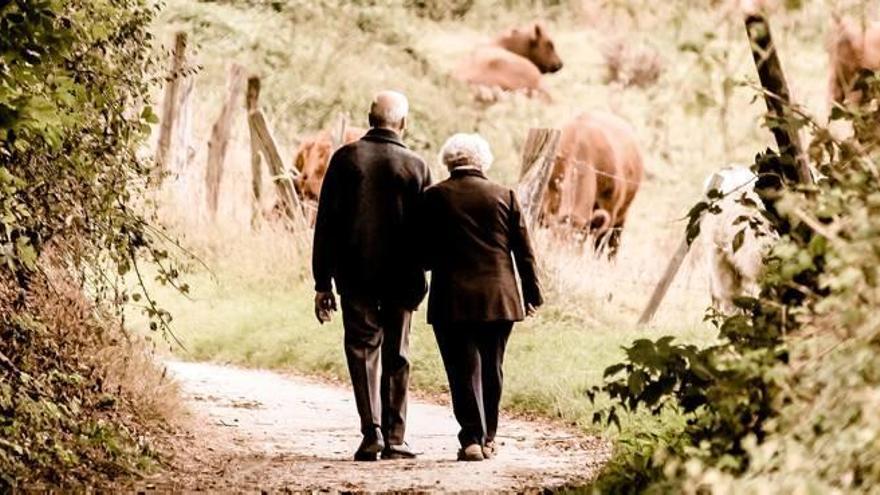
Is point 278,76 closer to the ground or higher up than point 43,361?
higher up

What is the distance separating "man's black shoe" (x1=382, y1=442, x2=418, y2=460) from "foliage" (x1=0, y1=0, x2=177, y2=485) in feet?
5.45

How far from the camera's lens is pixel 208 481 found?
29.5ft

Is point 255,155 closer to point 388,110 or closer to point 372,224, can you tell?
point 388,110

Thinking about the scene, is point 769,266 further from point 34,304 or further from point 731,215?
point 731,215

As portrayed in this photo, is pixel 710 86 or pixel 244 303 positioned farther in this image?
pixel 244 303

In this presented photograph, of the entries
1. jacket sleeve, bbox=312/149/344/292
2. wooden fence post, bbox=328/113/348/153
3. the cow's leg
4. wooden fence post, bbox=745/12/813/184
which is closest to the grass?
wooden fence post, bbox=745/12/813/184

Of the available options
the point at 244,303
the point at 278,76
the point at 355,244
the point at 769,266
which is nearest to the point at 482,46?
the point at 278,76

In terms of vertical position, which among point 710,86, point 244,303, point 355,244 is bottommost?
point 244,303

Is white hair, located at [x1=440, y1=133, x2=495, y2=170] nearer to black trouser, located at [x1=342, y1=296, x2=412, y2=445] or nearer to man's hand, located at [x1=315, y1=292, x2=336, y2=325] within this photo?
black trouser, located at [x1=342, y1=296, x2=412, y2=445]

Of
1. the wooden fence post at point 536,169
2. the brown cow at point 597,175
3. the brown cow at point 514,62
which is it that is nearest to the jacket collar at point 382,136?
the wooden fence post at point 536,169

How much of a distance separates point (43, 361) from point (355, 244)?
6.39 ft

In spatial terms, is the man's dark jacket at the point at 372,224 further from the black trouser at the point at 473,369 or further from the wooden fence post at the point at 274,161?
the wooden fence post at the point at 274,161

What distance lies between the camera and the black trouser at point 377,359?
32.7 feet

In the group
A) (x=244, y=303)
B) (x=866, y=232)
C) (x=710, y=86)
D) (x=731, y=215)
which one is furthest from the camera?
(x=244, y=303)
